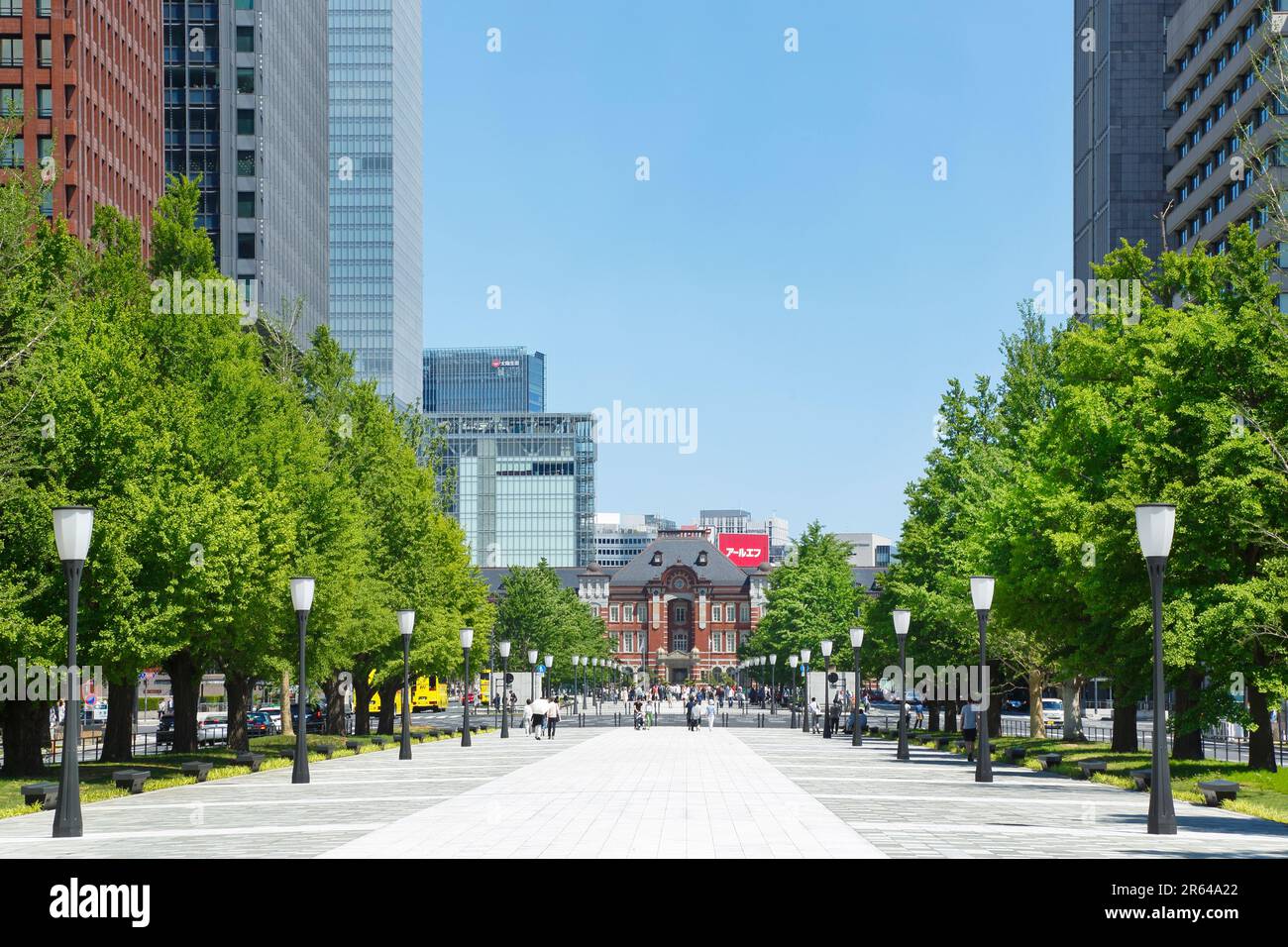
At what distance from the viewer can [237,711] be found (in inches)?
1943

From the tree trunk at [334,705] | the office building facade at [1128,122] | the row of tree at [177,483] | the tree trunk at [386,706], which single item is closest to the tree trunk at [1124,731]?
the row of tree at [177,483]

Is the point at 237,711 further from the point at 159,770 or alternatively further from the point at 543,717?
the point at 543,717

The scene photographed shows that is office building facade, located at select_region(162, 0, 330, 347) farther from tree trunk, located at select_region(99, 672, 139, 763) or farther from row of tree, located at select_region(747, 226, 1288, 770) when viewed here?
row of tree, located at select_region(747, 226, 1288, 770)

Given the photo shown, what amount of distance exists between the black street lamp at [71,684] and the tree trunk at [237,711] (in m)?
23.9

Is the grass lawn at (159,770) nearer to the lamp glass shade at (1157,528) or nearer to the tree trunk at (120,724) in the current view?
the tree trunk at (120,724)

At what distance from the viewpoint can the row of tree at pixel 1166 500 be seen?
103ft

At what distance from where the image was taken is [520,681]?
104 meters

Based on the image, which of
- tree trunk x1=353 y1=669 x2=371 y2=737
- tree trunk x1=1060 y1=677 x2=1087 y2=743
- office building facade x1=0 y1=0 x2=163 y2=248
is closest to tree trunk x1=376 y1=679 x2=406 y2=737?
tree trunk x1=353 y1=669 x2=371 y2=737

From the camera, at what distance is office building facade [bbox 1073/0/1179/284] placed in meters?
122

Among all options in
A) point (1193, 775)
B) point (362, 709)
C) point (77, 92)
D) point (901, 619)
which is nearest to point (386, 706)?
point (362, 709)

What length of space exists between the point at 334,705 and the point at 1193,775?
35.1 metres

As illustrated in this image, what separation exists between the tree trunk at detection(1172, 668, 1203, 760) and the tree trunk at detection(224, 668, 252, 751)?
90.7 ft
